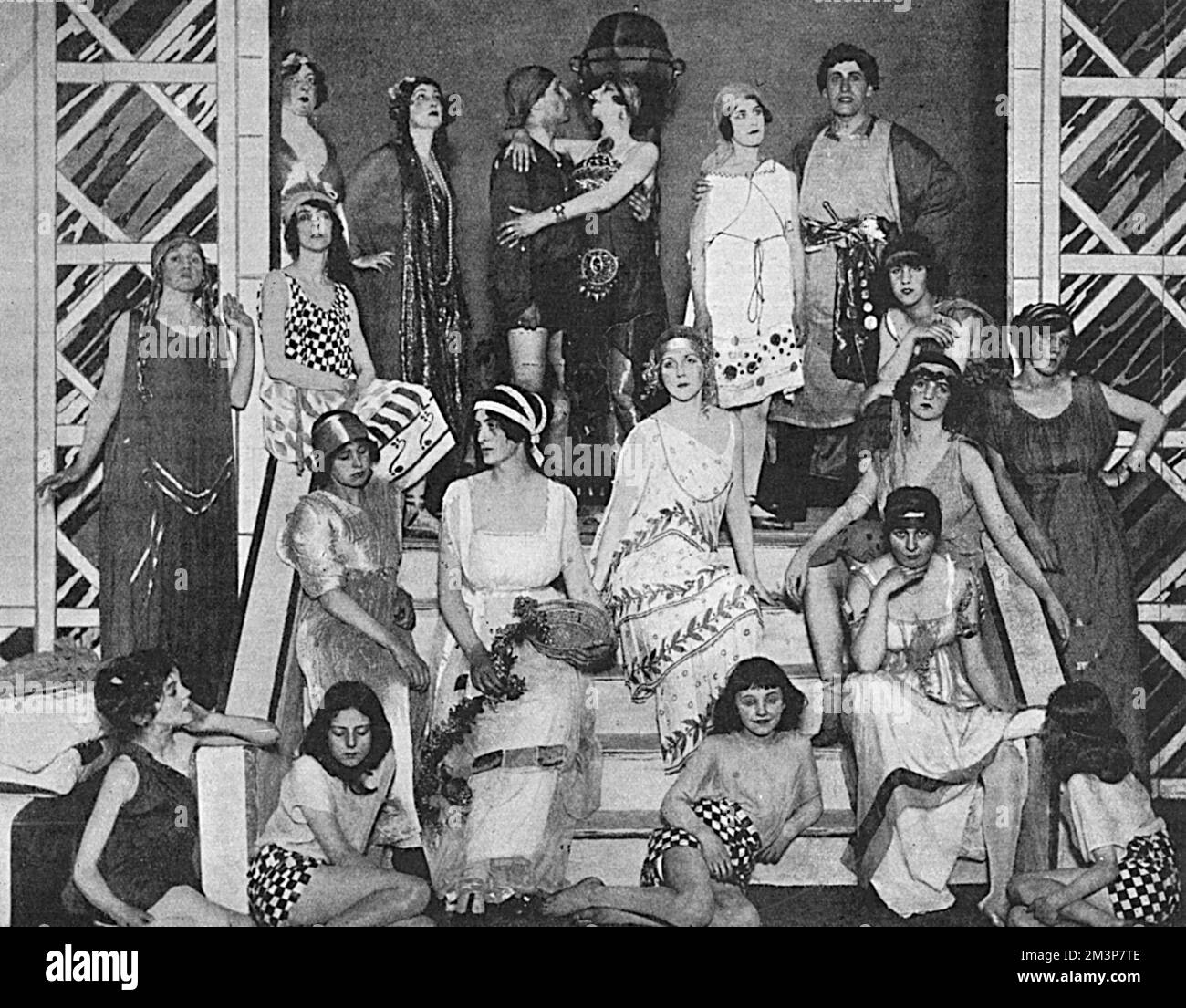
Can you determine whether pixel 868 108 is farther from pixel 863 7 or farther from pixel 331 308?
pixel 331 308

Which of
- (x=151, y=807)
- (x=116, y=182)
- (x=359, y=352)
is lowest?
(x=151, y=807)

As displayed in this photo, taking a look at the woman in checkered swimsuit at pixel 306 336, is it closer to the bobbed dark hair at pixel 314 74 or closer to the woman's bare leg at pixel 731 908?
the bobbed dark hair at pixel 314 74

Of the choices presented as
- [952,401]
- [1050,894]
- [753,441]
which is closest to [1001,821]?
[1050,894]

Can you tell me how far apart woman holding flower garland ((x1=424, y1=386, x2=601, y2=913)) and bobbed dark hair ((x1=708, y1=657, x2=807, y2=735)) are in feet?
1.65

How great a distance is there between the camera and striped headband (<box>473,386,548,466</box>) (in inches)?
270

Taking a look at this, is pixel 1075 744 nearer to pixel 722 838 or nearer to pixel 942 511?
pixel 942 511

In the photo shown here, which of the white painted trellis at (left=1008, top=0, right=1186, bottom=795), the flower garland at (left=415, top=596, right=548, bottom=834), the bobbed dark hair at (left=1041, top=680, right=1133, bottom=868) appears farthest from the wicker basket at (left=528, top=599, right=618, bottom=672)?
the white painted trellis at (left=1008, top=0, right=1186, bottom=795)

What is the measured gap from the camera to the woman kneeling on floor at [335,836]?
6656mm

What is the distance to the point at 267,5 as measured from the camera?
7.00 m

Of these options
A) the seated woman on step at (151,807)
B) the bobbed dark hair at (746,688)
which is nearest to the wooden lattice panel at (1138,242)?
the bobbed dark hair at (746,688)

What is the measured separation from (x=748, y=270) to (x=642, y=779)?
201 cm

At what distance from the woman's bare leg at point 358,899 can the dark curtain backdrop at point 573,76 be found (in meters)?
2.15

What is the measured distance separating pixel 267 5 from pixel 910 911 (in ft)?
14.1

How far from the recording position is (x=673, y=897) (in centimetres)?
668
